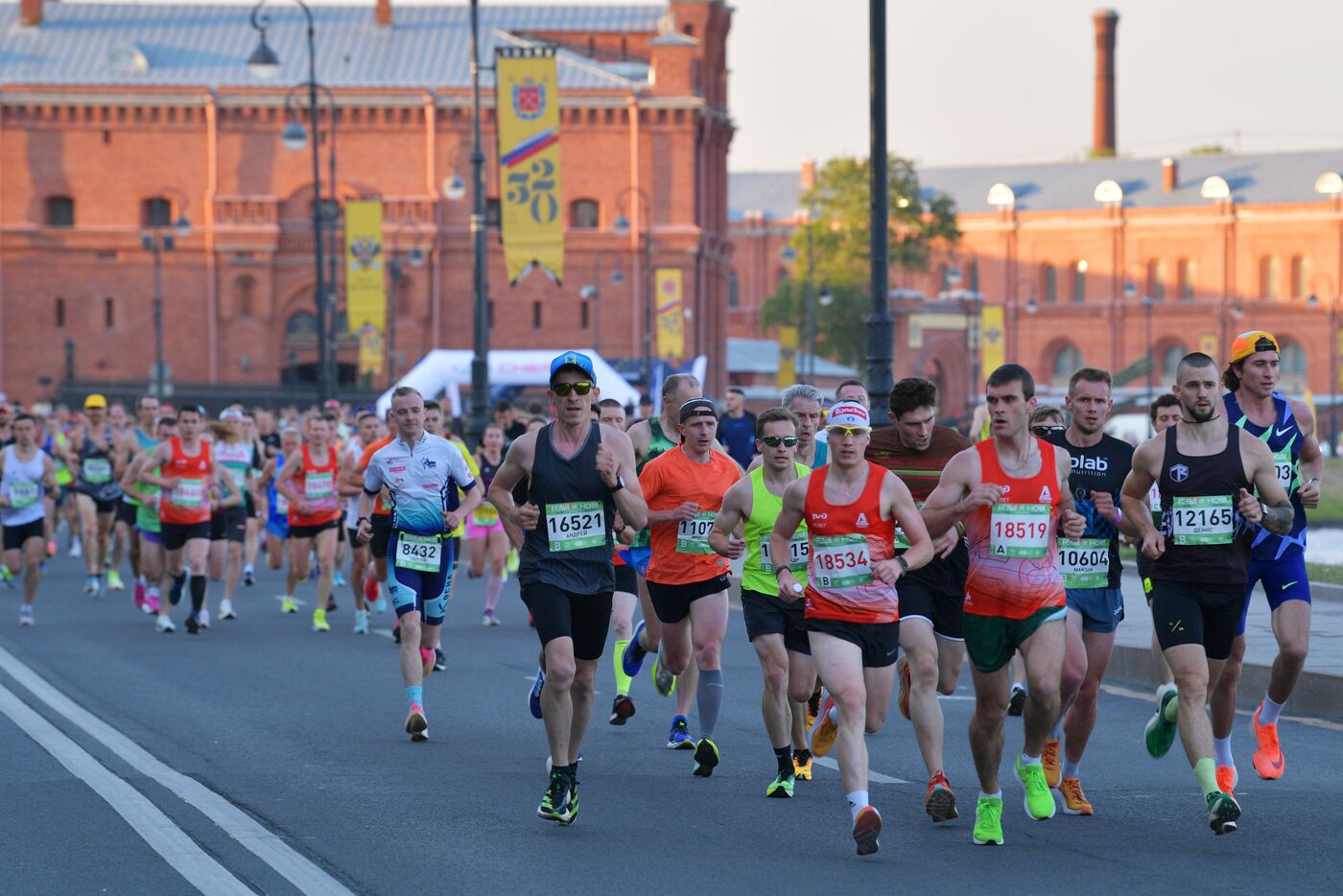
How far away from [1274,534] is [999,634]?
170 cm

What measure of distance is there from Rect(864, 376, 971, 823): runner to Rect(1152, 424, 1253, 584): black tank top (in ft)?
3.05

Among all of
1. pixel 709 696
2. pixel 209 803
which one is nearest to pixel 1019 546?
pixel 709 696

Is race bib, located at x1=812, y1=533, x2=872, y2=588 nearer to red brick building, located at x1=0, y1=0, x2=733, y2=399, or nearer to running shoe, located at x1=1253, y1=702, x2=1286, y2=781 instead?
running shoe, located at x1=1253, y1=702, x2=1286, y2=781

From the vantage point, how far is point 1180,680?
30.1 feet

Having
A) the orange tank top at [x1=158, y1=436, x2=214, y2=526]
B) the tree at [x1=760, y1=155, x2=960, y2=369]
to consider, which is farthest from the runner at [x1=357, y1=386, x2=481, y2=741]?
the tree at [x1=760, y1=155, x2=960, y2=369]

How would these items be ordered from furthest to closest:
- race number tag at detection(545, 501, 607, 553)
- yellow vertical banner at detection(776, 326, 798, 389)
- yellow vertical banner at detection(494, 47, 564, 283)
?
yellow vertical banner at detection(776, 326, 798, 389) < yellow vertical banner at detection(494, 47, 564, 283) < race number tag at detection(545, 501, 607, 553)

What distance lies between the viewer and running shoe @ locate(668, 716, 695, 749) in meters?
11.9

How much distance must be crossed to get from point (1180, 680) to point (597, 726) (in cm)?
462

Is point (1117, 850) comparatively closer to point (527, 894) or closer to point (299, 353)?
point (527, 894)

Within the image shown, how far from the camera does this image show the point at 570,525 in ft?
31.8

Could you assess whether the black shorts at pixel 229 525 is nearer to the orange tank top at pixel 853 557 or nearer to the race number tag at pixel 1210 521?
the orange tank top at pixel 853 557

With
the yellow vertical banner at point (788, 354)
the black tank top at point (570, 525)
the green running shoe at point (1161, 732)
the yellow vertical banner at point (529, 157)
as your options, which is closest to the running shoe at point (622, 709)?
the black tank top at point (570, 525)

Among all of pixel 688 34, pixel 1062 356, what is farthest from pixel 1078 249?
pixel 688 34

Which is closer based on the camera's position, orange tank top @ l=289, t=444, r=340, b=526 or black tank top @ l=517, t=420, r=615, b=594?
black tank top @ l=517, t=420, r=615, b=594
